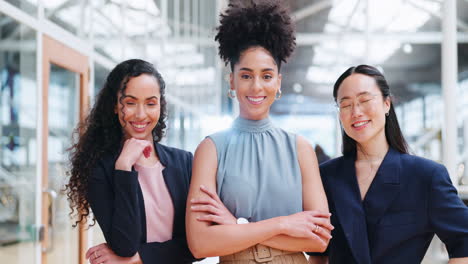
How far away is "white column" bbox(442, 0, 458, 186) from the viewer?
3.81 m

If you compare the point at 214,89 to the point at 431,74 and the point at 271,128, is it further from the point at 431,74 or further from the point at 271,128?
the point at 271,128

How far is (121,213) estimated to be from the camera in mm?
1514

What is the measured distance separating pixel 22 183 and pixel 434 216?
203 cm

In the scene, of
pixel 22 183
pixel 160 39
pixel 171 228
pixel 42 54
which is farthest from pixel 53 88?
pixel 160 39

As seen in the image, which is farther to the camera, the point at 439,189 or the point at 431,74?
the point at 431,74

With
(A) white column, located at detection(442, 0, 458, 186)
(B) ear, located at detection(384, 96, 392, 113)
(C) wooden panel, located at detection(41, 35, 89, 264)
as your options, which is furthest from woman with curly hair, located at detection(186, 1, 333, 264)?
(A) white column, located at detection(442, 0, 458, 186)

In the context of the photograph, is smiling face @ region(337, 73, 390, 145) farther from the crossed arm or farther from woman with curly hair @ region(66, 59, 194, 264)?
woman with curly hair @ region(66, 59, 194, 264)

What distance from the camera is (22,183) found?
256 cm

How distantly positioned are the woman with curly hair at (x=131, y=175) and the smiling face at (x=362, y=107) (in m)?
0.63

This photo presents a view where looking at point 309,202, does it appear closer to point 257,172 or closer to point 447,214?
point 257,172

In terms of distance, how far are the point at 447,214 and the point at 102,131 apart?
1.23 meters

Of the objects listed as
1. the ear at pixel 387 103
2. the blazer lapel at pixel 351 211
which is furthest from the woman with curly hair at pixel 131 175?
the ear at pixel 387 103

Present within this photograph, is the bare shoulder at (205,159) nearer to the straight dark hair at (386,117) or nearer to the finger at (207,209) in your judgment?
the finger at (207,209)

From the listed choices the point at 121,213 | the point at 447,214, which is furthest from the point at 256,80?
the point at 447,214
